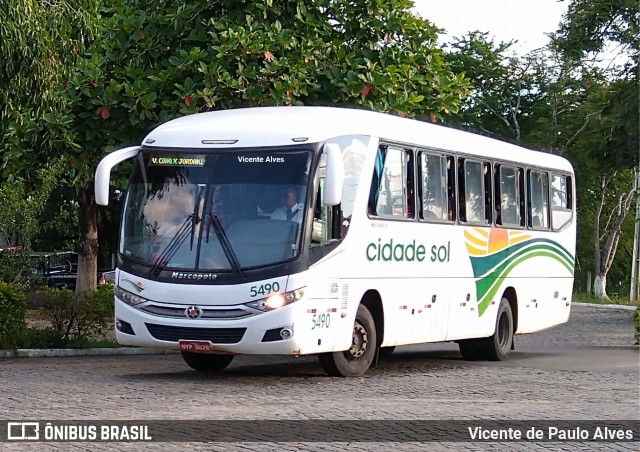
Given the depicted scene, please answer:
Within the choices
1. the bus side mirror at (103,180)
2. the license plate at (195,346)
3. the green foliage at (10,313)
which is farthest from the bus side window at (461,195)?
the green foliage at (10,313)

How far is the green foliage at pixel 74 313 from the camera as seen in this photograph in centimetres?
2180

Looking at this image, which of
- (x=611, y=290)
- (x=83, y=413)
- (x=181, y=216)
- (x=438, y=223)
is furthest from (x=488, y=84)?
(x=83, y=413)

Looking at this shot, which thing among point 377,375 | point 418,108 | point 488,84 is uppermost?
point 488,84

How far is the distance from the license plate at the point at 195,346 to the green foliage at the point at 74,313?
6.66m

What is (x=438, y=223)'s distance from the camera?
19047mm

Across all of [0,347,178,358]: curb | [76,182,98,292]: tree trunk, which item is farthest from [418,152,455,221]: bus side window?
[76,182,98,292]: tree trunk

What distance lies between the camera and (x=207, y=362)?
59.3ft

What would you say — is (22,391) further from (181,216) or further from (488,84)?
(488,84)

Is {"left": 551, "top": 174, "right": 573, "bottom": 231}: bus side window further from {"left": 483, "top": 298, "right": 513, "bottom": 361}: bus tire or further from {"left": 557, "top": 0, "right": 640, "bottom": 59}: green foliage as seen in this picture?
{"left": 557, "top": 0, "right": 640, "bottom": 59}: green foliage

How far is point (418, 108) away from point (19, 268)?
7.53m

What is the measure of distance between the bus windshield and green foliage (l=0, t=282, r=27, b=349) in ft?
15.6

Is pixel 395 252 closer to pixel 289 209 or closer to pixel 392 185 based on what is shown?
pixel 392 185

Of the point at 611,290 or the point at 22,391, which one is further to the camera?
the point at 611,290

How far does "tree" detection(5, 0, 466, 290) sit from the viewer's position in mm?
21688
